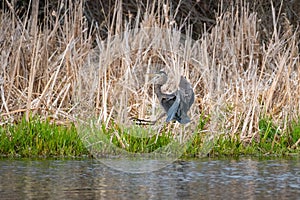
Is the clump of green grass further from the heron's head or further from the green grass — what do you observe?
the heron's head

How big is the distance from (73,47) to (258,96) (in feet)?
6.97

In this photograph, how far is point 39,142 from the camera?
789cm

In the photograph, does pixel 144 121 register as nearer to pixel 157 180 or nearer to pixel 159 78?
pixel 159 78

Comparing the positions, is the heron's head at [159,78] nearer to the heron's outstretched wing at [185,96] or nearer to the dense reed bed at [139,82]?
the dense reed bed at [139,82]

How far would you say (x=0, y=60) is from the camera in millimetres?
9211

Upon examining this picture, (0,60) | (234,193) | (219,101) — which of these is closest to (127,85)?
(219,101)

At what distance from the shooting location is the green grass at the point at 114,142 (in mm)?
7852

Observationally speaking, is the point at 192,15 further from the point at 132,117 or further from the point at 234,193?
the point at 234,193

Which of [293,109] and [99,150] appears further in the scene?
[293,109]

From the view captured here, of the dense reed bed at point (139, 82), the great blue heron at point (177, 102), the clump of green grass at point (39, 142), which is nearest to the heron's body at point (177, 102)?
the great blue heron at point (177, 102)

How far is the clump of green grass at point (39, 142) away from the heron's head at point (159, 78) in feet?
2.99

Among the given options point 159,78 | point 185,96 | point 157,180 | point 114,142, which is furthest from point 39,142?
point 157,180

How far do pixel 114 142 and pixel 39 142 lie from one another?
0.69 meters

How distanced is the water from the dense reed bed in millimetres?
933
